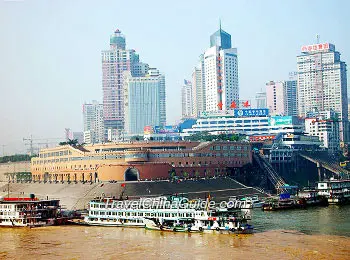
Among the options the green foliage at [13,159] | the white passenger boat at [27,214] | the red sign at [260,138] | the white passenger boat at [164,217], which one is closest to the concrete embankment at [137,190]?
the white passenger boat at [27,214]

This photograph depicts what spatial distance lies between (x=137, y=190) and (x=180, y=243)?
46613mm

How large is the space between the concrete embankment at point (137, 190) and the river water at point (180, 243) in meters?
28.5

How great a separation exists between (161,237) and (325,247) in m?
20.0

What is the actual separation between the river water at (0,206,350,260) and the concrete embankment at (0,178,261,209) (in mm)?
28490

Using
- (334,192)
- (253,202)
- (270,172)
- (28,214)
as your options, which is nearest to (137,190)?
(253,202)

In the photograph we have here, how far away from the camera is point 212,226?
276 feet

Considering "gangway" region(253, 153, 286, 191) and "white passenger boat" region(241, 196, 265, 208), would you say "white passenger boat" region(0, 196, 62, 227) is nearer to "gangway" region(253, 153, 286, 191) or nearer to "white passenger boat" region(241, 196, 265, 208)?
"white passenger boat" region(241, 196, 265, 208)

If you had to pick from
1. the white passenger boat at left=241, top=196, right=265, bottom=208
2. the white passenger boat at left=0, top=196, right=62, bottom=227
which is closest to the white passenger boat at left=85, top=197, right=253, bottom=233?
the white passenger boat at left=0, top=196, right=62, bottom=227

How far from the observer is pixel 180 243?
76.9 m

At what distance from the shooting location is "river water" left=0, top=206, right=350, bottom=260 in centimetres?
6988

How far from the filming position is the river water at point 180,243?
229 ft

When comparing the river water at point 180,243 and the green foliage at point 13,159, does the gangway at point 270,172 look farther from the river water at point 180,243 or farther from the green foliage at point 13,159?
the green foliage at point 13,159

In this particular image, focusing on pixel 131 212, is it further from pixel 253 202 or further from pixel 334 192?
pixel 334 192

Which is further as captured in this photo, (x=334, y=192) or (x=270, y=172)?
(x=270, y=172)
